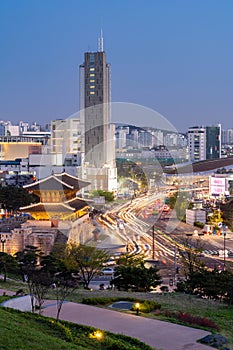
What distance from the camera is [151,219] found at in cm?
2719

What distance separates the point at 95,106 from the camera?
39.2 m

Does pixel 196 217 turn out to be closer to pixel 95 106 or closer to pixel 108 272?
pixel 108 272

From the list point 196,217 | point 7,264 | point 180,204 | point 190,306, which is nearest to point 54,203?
point 196,217

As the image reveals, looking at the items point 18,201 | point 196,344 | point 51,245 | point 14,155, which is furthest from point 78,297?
point 14,155

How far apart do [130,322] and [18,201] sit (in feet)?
58.5

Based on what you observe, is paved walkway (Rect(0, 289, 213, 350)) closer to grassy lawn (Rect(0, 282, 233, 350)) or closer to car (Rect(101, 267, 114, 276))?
grassy lawn (Rect(0, 282, 233, 350))

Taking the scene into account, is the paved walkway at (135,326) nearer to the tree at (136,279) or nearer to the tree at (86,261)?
the tree at (136,279)

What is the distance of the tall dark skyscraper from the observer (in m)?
39.2

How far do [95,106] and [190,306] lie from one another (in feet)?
103

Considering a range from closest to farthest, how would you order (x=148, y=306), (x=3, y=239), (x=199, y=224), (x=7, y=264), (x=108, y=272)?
(x=148, y=306)
(x=7, y=264)
(x=108, y=272)
(x=3, y=239)
(x=199, y=224)

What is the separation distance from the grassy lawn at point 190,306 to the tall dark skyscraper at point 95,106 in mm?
29447

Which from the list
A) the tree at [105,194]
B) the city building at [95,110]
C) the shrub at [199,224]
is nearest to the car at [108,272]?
the shrub at [199,224]

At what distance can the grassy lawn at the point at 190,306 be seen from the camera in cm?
751

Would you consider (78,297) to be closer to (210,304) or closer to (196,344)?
(210,304)
